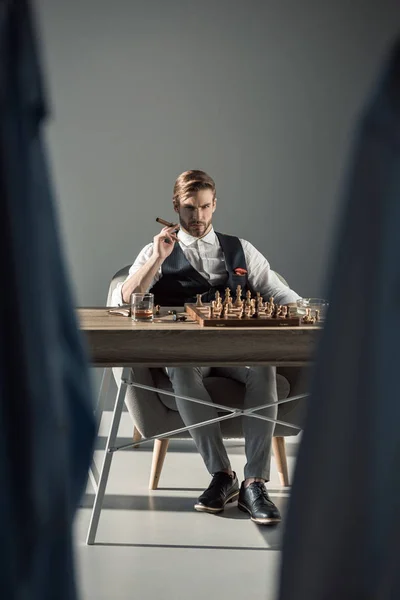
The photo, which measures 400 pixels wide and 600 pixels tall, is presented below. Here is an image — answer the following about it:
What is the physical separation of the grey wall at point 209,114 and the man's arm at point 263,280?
70.8 inches

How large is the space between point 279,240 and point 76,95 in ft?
5.15

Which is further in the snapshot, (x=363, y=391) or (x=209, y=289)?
(x=209, y=289)

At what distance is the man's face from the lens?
11.2ft

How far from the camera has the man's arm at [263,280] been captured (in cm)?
349

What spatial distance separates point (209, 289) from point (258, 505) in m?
0.95

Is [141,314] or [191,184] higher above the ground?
[191,184]

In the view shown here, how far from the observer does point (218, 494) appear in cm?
314

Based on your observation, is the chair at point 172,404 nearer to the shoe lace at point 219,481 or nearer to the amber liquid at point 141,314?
the shoe lace at point 219,481

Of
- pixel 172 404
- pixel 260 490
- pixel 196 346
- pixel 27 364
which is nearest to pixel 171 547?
pixel 260 490

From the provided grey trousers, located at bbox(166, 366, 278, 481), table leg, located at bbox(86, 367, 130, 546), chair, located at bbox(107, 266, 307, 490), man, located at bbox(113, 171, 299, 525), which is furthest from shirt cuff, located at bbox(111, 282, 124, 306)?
table leg, located at bbox(86, 367, 130, 546)

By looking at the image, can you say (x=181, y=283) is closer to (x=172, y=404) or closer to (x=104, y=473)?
(x=172, y=404)

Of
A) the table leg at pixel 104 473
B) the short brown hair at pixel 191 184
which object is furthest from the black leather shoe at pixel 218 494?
the short brown hair at pixel 191 184

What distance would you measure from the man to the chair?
0.05 m

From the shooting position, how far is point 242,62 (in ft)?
17.6
